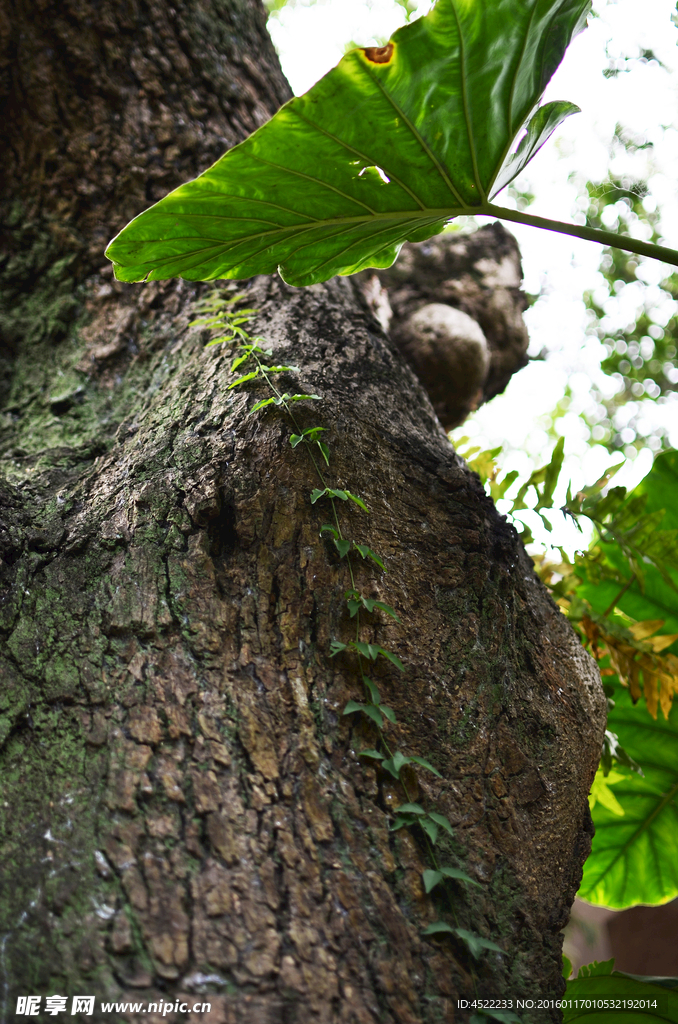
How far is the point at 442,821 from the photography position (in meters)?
0.83

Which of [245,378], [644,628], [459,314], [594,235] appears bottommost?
[644,628]

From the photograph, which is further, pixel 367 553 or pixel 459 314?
pixel 459 314

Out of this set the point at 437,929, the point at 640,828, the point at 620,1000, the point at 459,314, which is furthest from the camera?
the point at 459,314

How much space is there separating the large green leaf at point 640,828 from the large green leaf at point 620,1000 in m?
0.59

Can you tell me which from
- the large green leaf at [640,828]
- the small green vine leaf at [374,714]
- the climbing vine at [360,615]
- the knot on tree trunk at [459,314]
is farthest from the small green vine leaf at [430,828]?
the knot on tree trunk at [459,314]

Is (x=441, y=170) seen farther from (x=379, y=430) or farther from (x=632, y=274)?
(x=632, y=274)

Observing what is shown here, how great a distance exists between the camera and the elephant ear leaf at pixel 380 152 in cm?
89

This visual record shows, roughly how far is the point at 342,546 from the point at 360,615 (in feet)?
0.36

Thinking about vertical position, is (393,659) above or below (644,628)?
below

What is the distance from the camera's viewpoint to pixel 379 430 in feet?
3.75

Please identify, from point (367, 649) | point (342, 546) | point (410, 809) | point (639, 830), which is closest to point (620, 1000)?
point (639, 830)

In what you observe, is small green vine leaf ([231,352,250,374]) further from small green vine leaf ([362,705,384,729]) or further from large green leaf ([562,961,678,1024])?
large green leaf ([562,961,678,1024])

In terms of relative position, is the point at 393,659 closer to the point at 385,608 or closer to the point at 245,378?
the point at 385,608

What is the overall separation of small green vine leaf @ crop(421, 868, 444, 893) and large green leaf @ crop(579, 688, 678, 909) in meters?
1.25
